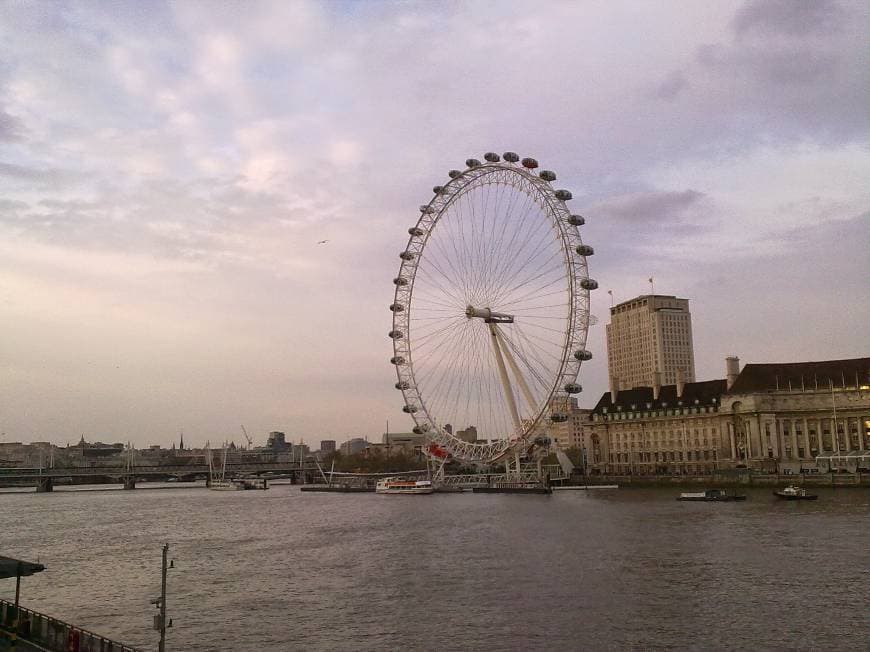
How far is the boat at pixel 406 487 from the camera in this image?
10254 centimetres

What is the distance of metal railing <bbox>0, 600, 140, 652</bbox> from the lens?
17719 millimetres

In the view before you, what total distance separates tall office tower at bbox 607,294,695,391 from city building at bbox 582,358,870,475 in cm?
6870

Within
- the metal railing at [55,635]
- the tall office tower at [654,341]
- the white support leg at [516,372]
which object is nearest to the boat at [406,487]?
the white support leg at [516,372]

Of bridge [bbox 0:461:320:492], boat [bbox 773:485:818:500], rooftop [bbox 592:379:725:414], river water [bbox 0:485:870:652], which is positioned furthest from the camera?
bridge [bbox 0:461:320:492]

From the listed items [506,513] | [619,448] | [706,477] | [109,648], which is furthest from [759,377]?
[109,648]

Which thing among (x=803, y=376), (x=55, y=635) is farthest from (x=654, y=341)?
(x=55, y=635)

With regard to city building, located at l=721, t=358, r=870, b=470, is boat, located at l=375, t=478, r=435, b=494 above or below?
below

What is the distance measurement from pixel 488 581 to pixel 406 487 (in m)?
72.8

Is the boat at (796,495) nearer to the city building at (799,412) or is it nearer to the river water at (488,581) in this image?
the river water at (488,581)

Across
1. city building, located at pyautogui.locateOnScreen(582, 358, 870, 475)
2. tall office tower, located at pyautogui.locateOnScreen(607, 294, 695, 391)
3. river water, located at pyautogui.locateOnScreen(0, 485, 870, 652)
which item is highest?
tall office tower, located at pyautogui.locateOnScreen(607, 294, 695, 391)

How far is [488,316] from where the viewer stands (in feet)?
248

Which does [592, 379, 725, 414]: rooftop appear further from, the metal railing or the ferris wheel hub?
the metal railing

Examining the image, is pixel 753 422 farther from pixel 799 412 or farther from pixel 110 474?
pixel 110 474

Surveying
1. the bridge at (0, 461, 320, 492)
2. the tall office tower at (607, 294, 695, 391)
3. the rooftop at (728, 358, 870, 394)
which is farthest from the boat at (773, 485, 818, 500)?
the tall office tower at (607, 294, 695, 391)
